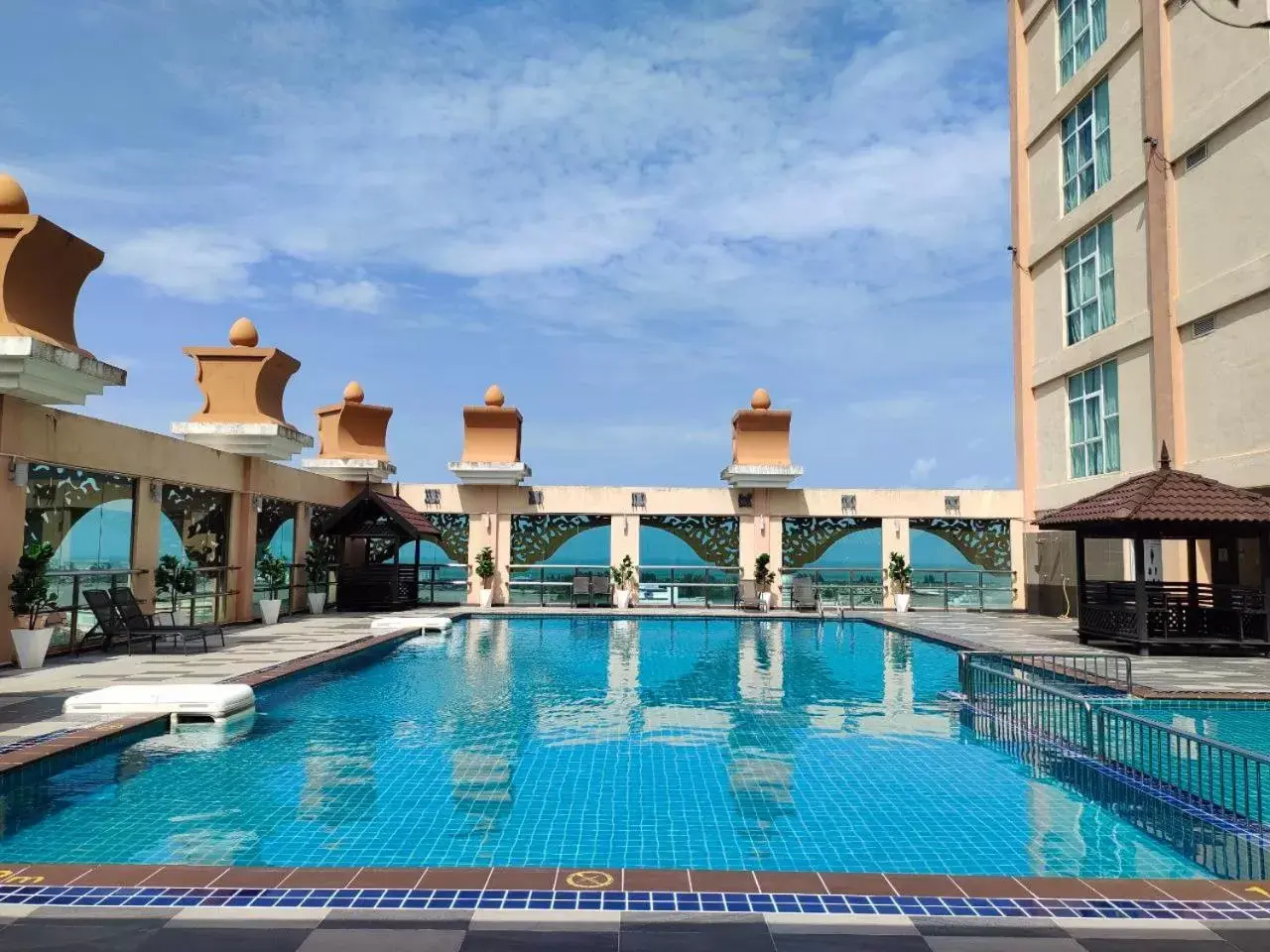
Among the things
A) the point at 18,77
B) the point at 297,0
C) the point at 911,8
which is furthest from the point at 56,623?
the point at 911,8

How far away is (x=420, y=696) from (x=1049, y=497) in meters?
16.2

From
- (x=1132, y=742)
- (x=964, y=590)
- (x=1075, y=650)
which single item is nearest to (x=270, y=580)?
(x=1075, y=650)

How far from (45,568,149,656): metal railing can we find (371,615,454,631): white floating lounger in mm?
4343

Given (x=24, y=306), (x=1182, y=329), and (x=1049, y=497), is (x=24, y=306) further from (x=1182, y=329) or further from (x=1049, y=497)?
(x=1049, y=497)

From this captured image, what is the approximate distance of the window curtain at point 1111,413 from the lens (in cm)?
1802

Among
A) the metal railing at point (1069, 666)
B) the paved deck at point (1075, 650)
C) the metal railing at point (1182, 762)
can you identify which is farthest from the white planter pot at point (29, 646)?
the paved deck at point (1075, 650)

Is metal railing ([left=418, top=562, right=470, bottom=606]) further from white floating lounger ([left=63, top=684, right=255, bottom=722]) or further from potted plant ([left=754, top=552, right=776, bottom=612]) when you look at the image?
white floating lounger ([left=63, top=684, right=255, bottom=722])

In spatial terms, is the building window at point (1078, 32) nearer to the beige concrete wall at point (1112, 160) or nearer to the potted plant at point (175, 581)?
the beige concrete wall at point (1112, 160)

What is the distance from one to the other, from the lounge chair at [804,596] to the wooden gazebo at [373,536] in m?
8.52

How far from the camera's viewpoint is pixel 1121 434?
58.4 ft

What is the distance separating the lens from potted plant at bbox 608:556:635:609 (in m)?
22.3

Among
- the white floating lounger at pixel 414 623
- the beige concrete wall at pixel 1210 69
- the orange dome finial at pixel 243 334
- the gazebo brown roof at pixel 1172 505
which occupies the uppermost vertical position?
the beige concrete wall at pixel 1210 69

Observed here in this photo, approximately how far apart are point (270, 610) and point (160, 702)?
947 cm

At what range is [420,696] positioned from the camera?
32.8 ft
